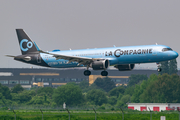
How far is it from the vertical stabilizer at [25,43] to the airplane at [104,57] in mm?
1529

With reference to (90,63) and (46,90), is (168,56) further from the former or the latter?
(46,90)

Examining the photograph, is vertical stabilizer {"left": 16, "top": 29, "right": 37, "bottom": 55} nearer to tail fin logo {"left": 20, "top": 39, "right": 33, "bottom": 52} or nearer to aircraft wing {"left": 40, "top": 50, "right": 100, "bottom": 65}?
tail fin logo {"left": 20, "top": 39, "right": 33, "bottom": 52}

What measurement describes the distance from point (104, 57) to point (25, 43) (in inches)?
841

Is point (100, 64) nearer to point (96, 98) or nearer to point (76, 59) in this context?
point (76, 59)

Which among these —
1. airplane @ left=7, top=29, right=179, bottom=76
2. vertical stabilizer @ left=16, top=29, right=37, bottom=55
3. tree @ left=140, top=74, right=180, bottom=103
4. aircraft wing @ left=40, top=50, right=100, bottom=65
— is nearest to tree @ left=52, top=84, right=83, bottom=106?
tree @ left=140, top=74, right=180, bottom=103

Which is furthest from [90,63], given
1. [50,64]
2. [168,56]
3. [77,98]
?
[77,98]

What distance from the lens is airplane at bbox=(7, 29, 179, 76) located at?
6938cm

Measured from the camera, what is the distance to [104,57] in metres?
72.9

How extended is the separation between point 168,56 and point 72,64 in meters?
18.8

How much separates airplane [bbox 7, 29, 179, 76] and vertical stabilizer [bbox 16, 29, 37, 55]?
153cm

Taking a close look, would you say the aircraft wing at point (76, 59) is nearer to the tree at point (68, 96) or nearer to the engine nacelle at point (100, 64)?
the engine nacelle at point (100, 64)

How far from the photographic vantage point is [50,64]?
79.4 meters

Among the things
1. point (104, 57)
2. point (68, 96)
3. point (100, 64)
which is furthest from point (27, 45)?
point (68, 96)

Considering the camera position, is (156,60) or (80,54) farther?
(80,54)
